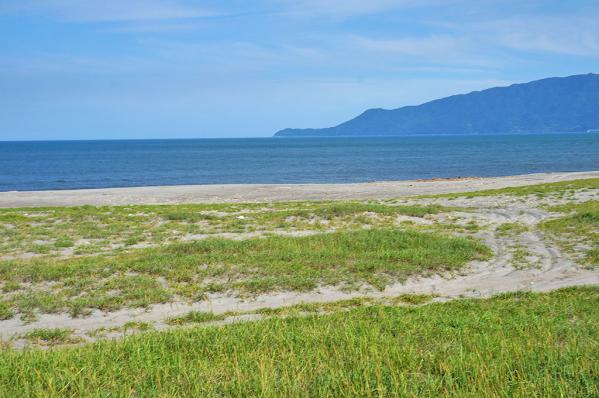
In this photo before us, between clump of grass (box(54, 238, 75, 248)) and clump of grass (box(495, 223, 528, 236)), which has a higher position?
clump of grass (box(54, 238, 75, 248))

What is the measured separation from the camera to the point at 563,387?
21.4ft

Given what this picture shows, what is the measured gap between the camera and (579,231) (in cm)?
1931

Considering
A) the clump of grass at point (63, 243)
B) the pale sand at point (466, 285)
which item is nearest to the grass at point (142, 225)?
the clump of grass at point (63, 243)

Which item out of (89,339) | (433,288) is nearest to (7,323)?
(89,339)

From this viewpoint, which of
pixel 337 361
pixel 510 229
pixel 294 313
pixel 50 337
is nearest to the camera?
pixel 337 361

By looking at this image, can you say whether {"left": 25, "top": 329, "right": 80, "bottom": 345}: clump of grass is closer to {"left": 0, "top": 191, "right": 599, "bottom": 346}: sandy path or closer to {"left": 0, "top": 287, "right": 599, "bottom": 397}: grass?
{"left": 0, "top": 191, "right": 599, "bottom": 346}: sandy path

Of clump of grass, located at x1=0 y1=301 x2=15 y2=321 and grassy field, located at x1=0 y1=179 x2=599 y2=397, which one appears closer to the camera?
grassy field, located at x1=0 y1=179 x2=599 y2=397

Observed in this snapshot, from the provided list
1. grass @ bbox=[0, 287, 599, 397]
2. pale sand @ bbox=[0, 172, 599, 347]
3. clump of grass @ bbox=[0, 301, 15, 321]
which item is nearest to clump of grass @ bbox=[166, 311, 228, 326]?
pale sand @ bbox=[0, 172, 599, 347]

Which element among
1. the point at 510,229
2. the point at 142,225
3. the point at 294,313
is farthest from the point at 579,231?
the point at 142,225

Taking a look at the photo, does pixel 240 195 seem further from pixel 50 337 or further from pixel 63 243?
pixel 50 337

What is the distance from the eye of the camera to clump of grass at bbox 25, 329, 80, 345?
10086 mm

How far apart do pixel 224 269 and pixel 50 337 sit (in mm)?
4802

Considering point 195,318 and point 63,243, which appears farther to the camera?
point 63,243

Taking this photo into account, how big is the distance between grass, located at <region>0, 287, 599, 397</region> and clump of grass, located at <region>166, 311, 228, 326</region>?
Result: 1473mm
